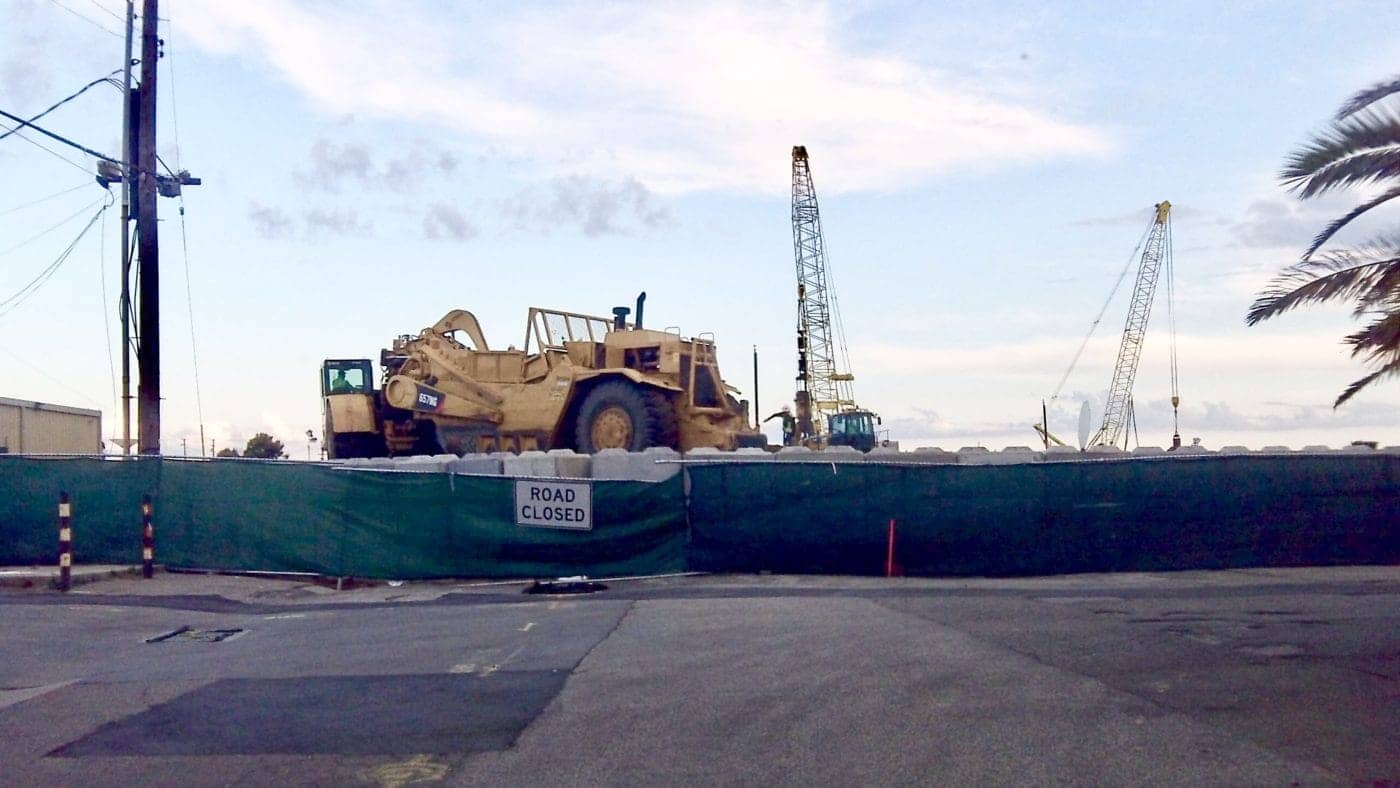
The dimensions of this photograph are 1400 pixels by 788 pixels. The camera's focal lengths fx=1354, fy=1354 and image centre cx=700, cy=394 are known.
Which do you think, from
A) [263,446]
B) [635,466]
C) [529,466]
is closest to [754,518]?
[635,466]

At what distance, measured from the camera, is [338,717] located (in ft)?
27.3

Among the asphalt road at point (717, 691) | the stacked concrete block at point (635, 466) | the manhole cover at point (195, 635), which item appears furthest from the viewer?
the stacked concrete block at point (635, 466)

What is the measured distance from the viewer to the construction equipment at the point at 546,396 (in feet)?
74.3

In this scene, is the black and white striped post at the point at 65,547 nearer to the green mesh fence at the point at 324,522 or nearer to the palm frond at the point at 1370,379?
the green mesh fence at the point at 324,522

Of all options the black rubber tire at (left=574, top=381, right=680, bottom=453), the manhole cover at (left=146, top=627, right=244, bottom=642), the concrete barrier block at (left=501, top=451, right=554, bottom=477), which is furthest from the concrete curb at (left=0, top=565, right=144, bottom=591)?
the black rubber tire at (left=574, top=381, right=680, bottom=453)

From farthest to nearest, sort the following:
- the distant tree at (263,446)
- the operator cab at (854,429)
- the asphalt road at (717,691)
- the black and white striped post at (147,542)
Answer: the distant tree at (263,446) → the operator cab at (854,429) → the black and white striped post at (147,542) → the asphalt road at (717,691)

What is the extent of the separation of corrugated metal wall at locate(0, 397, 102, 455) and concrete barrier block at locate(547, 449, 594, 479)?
1242 cm

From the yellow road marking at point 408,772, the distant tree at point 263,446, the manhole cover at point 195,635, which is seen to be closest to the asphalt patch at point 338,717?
the yellow road marking at point 408,772

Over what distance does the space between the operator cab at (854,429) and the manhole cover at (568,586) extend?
17.2 metres

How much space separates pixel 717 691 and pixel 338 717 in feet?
7.83

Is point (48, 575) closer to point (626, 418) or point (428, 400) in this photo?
point (428, 400)

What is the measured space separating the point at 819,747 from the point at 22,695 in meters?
5.80

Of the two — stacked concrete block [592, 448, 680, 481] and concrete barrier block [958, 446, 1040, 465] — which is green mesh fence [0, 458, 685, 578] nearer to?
stacked concrete block [592, 448, 680, 481]

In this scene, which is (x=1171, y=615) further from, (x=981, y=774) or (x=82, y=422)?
(x=82, y=422)
